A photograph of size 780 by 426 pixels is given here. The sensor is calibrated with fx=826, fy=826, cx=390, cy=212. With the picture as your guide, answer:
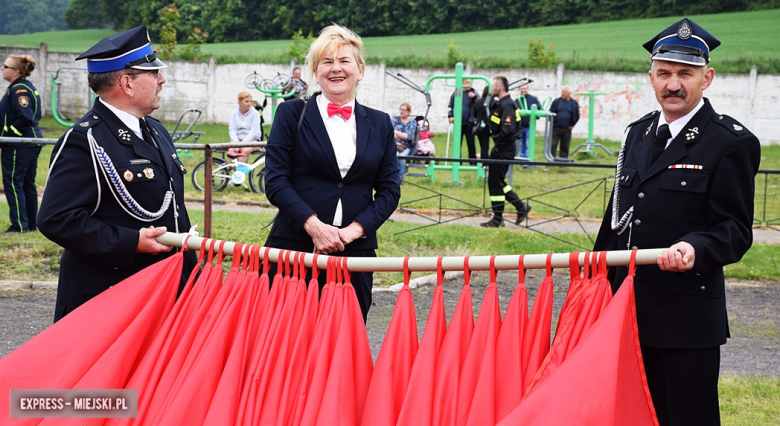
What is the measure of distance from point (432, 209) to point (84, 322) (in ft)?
30.2

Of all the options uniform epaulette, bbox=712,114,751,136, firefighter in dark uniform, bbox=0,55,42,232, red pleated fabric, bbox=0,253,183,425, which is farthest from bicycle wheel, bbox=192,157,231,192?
uniform epaulette, bbox=712,114,751,136

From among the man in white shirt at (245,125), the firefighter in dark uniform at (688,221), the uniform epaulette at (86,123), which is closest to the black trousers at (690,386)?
the firefighter in dark uniform at (688,221)

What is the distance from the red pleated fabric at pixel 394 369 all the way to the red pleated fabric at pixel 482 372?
225mm

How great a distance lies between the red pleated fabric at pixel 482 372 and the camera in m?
2.77

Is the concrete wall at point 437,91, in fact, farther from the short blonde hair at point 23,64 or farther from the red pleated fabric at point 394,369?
the red pleated fabric at point 394,369

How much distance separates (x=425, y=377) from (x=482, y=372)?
0.66 ft

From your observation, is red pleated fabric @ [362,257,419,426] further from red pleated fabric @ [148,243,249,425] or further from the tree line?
the tree line

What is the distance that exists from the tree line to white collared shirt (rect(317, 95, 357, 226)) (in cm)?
6435

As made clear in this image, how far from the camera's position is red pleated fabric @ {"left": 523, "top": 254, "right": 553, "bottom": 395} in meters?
2.87

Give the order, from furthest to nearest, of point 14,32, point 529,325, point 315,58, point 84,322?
point 14,32 → point 315,58 → point 84,322 → point 529,325

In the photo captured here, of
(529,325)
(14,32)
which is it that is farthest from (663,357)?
(14,32)

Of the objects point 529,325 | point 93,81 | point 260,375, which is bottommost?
point 260,375

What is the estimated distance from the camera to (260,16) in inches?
2849

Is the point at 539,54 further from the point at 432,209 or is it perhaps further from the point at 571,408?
the point at 571,408
